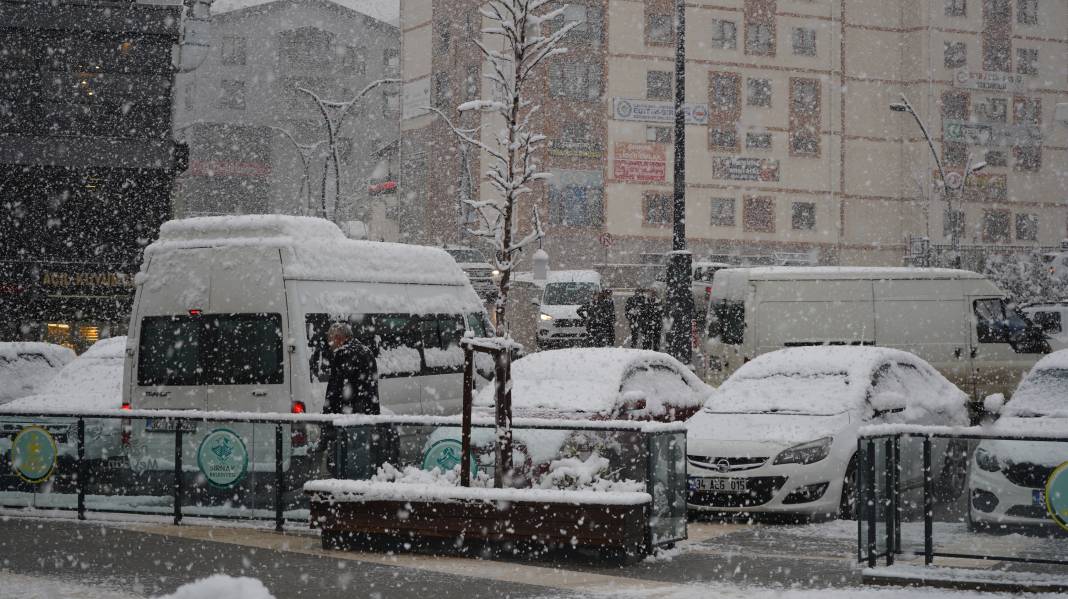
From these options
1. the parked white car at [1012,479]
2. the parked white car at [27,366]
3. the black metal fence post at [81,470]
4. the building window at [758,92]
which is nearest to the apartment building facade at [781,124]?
the building window at [758,92]

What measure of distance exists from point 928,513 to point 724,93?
180ft

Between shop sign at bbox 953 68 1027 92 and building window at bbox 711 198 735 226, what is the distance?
13.6 meters

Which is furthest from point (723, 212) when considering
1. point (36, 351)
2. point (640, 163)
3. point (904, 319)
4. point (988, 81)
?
point (36, 351)

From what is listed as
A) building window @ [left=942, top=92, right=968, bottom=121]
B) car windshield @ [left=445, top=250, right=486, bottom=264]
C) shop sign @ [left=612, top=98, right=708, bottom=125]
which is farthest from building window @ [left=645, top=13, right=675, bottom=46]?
car windshield @ [left=445, top=250, right=486, bottom=264]

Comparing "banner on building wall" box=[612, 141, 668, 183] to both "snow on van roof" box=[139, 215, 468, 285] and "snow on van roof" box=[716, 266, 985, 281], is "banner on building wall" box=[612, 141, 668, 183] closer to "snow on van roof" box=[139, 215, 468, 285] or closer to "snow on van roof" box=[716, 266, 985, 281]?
"snow on van roof" box=[716, 266, 985, 281]

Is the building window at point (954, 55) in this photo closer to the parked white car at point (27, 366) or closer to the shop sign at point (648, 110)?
the shop sign at point (648, 110)

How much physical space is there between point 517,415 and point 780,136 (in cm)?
5169

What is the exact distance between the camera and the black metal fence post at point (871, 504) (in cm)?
868

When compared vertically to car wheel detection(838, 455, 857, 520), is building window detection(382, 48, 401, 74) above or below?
above

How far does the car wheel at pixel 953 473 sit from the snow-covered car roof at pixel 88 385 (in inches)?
411

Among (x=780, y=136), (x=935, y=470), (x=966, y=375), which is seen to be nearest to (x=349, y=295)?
(x=935, y=470)

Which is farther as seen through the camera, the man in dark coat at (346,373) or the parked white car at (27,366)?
the parked white car at (27,366)

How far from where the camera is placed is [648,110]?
198 feet

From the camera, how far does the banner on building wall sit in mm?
59969
